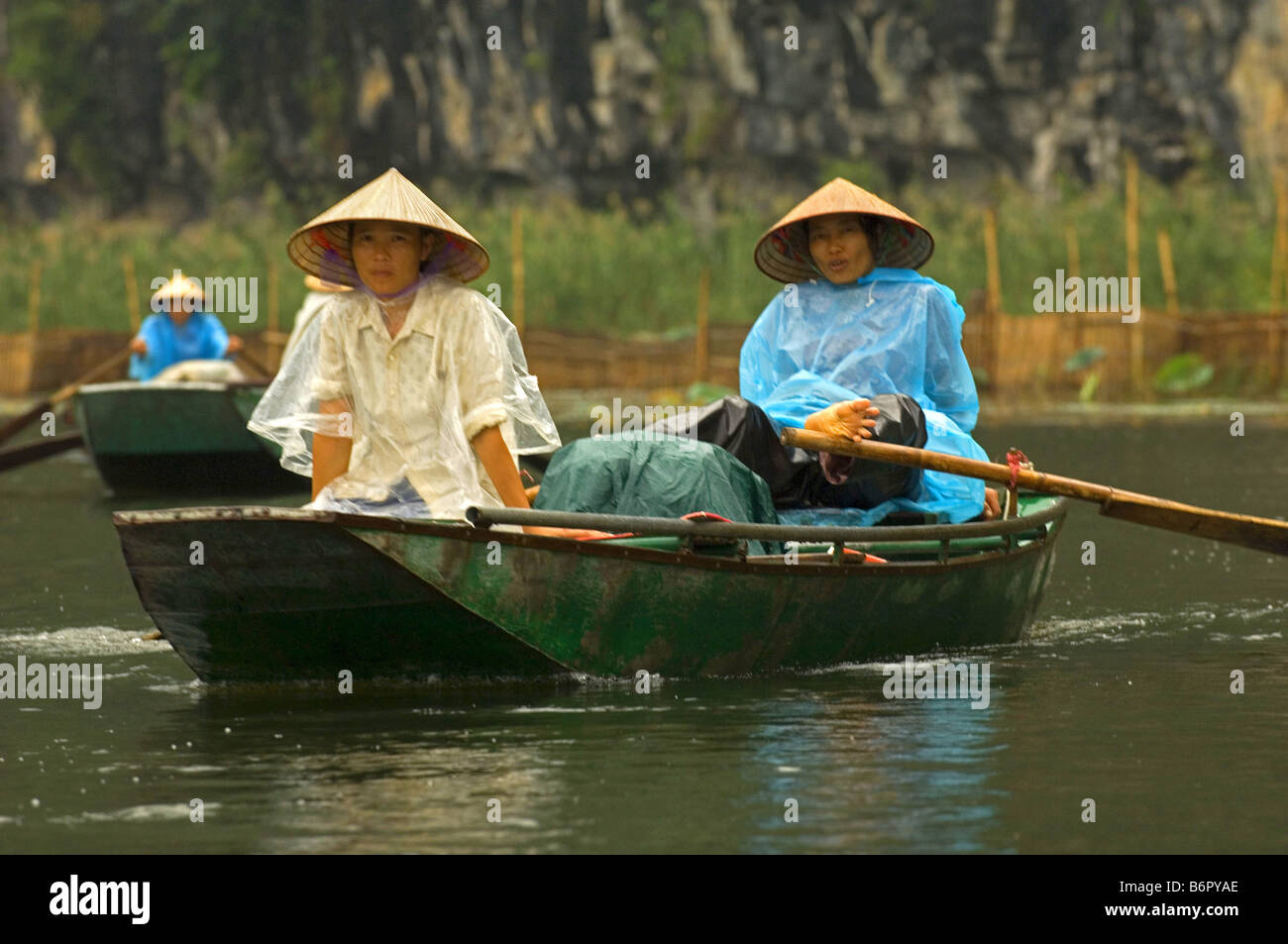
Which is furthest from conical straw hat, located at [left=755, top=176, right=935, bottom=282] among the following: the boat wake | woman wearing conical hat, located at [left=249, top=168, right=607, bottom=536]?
the boat wake

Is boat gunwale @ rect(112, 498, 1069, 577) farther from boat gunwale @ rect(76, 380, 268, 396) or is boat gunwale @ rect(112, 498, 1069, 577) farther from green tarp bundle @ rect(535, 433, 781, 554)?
boat gunwale @ rect(76, 380, 268, 396)

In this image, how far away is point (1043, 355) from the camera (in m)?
21.7

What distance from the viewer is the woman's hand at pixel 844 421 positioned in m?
6.60

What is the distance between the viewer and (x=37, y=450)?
13453 mm

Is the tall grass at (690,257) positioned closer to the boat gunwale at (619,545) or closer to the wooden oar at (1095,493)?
the wooden oar at (1095,493)

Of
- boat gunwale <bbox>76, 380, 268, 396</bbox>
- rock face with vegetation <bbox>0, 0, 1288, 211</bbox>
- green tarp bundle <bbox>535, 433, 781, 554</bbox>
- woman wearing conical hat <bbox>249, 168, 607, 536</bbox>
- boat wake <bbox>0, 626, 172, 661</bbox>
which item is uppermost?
rock face with vegetation <bbox>0, 0, 1288, 211</bbox>

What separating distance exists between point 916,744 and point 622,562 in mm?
963

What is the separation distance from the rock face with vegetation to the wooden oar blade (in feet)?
72.0

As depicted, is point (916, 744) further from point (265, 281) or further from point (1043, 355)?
point (265, 281)

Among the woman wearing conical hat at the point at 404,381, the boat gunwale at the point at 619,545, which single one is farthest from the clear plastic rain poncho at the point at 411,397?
the boat gunwale at the point at 619,545

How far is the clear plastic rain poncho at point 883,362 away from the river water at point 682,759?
55 cm

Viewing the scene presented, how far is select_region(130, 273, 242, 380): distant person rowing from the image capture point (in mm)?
14836

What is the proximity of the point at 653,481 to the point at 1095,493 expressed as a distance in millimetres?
1574

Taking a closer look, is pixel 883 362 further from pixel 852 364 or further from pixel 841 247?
pixel 841 247
